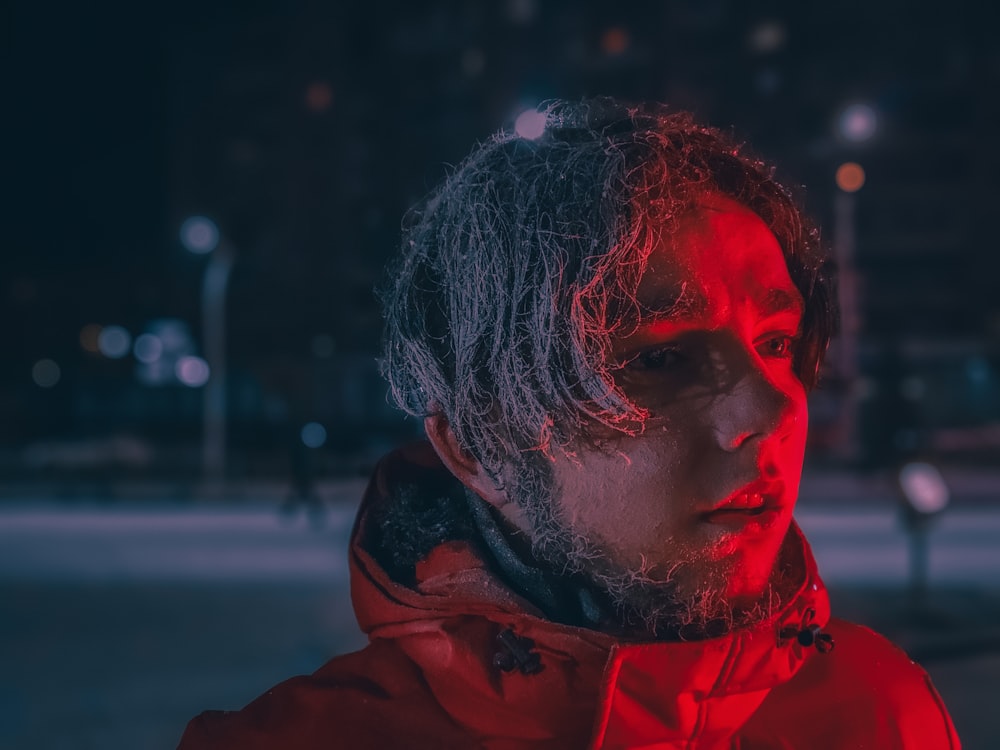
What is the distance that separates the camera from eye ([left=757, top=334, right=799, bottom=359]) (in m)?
1.26

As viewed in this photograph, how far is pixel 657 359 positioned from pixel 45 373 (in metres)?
39.8

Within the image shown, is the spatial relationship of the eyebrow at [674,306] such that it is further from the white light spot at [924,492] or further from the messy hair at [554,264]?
the white light spot at [924,492]

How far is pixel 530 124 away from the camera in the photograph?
1.41 m

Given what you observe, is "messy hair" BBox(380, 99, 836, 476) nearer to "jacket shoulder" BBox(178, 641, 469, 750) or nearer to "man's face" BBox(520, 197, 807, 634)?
"man's face" BBox(520, 197, 807, 634)

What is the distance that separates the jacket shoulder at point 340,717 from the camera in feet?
3.99

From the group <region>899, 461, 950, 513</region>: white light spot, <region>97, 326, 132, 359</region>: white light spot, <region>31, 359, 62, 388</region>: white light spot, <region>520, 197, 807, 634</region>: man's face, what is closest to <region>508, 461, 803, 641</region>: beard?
<region>520, 197, 807, 634</region>: man's face

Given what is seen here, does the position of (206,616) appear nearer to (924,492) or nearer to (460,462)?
(924,492)

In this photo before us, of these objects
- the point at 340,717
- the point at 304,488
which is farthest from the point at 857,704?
the point at 304,488

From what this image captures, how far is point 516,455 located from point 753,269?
35 cm

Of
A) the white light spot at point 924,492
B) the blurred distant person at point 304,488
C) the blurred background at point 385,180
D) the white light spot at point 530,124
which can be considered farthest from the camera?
the blurred background at point 385,180

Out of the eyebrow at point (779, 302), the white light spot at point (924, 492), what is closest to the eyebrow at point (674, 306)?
the eyebrow at point (779, 302)

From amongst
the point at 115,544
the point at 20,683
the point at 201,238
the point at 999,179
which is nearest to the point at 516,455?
the point at 20,683

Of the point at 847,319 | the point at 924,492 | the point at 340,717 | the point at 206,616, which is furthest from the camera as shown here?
the point at 847,319

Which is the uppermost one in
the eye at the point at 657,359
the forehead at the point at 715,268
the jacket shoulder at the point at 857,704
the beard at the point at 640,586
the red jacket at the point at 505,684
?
the forehead at the point at 715,268
